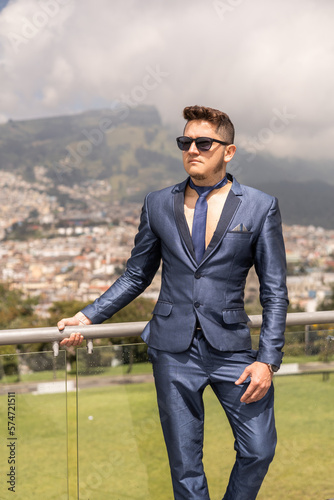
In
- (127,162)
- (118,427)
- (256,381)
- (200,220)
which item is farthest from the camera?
A: (127,162)

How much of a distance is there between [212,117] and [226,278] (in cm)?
52

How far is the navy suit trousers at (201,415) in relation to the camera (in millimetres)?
1848

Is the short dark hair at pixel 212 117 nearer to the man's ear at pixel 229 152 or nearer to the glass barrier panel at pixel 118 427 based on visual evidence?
the man's ear at pixel 229 152

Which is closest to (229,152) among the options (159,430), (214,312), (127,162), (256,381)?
(214,312)

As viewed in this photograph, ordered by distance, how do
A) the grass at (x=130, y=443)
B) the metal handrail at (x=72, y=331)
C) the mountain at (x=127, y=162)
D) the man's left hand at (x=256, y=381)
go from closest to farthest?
the man's left hand at (x=256, y=381), the metal handrail at (x=72, y=331), the grass at (x=130, y=443), the mountain at (x=127, y=162)

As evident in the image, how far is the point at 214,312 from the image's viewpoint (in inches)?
72.8

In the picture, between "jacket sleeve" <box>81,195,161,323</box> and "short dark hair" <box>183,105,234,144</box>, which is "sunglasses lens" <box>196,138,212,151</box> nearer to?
"short dark hair" <box>183,105,234,144</box>

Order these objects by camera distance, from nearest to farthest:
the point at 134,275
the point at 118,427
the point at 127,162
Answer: the point at 134,275, the point at 118,427, the point at 127,162

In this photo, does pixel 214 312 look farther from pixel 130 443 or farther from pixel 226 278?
pixel 130 443

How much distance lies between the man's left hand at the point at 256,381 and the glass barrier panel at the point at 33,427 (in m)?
0.73

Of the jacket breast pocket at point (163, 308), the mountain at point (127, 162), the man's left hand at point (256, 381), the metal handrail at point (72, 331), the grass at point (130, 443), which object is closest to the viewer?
the man's left hand at point (256, 381)

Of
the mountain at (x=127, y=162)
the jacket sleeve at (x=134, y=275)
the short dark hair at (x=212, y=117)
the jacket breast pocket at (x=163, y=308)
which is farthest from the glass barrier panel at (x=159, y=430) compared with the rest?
the mountain at (x=127, y=162)

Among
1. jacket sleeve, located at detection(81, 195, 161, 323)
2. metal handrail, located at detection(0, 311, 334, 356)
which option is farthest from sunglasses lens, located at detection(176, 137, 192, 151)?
metal handrail, located at detection(0, 311, 334, 356)

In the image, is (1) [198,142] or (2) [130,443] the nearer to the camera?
(1) [198,142]
